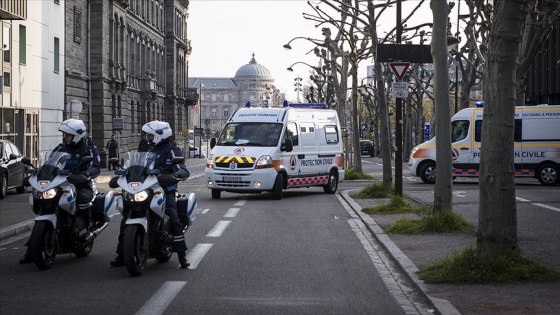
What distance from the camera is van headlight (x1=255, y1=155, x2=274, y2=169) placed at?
79.8 ft

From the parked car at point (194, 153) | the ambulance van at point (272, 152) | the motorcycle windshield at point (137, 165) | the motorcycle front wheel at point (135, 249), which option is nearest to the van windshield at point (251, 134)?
the ambulance van at point (272, 152)

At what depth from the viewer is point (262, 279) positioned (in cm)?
1032

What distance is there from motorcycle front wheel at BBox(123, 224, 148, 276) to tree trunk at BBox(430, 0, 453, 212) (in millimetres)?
7217

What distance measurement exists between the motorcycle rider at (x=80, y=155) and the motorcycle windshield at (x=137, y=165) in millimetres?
1255

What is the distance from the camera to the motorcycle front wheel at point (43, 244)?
35.2 feet

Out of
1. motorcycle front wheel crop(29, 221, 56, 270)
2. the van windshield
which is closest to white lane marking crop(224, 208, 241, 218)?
the van windshield

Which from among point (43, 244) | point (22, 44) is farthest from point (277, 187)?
point (22, 44)

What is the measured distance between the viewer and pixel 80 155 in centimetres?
1191

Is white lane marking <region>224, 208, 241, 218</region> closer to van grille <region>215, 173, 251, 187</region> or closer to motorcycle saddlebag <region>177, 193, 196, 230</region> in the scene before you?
van grille <region>215, 173, 251, 187</region>

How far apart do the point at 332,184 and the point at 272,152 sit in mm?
4497

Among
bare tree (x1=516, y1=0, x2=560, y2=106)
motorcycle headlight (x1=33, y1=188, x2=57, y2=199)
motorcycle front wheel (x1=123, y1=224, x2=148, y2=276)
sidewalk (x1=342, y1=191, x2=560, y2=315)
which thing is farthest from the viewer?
bare tree (x1=516, y1=0, x2=560, y2=106)

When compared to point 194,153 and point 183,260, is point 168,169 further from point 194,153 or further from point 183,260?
point 194,153

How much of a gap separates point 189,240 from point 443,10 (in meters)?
5.75

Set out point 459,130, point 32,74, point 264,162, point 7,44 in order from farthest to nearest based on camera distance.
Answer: point 32,74 < point 7,44 < point 459,130 < point 264,162
